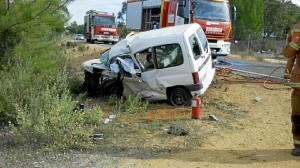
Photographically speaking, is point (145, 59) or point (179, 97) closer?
point (179, 97)

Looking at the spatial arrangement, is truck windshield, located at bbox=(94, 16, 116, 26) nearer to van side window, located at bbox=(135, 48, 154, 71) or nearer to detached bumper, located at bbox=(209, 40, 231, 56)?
detached bumper, located at bbox=(209, 40, 231, 56)

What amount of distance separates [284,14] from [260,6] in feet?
26.7

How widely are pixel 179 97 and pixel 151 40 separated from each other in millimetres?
1484

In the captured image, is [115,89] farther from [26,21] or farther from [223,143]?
[223,143]

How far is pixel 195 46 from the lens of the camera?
9156 millimetres

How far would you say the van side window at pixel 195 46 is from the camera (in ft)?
29.4

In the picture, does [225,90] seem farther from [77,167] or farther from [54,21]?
[77,167]

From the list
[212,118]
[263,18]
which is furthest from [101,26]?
[263,18]

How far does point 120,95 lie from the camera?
10047 mm

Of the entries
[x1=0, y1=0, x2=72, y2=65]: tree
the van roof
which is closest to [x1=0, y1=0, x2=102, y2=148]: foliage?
[x1=0, y1=0, x2=72, y2=65]: tree

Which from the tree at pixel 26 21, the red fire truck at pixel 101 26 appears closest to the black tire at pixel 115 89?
the tree at pixel 26 21

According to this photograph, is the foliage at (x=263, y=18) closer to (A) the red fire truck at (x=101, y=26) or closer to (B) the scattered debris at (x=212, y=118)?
(A) the red fire truck at (x=101, y=26)

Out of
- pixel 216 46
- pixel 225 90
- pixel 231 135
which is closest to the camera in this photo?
pixel 231 135

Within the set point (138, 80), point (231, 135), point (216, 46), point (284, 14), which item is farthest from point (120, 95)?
point (284, 14)
